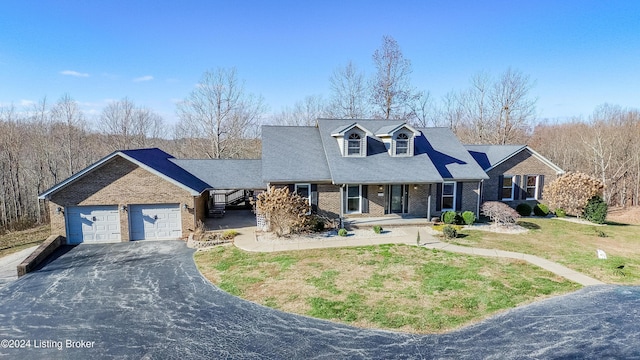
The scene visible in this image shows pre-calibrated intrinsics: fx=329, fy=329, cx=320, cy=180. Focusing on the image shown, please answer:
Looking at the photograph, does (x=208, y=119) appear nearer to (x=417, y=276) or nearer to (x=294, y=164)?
(x=294, y=164)

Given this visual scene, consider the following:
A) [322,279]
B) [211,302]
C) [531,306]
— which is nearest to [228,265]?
[211,302]

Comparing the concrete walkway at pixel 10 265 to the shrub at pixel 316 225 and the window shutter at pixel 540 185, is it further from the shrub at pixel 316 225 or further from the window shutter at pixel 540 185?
the window shutter at pixel 540 185

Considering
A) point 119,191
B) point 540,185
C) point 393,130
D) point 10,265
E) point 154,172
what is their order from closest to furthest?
point 10,265
point 119,191
point 154,172
point 393,130
point 540,185

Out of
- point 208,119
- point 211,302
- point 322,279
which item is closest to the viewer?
point 211,302

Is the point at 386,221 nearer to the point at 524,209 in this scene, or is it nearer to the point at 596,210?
the point at 524,209

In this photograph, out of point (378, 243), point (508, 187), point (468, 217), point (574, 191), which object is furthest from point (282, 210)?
point (574, 191)

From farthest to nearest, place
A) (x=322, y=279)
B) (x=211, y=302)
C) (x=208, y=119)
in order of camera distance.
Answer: (x=208, y=119), (x=322, y=279), (x=211, y=302)
